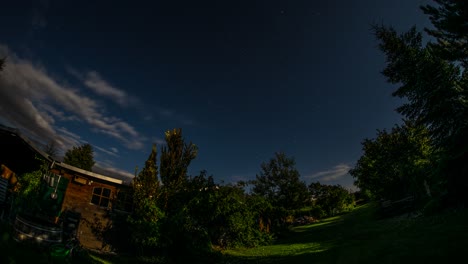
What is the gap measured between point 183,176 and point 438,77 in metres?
20.3

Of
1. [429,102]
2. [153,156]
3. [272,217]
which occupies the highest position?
[429,102]

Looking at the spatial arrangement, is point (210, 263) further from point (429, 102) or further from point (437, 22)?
point (437, 22)

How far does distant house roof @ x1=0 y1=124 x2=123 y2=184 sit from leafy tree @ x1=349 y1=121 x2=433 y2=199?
29.4m

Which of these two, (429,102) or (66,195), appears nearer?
(429,102)

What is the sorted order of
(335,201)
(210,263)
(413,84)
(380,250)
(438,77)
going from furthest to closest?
(335,201) < (413,84) < (438,77) < (210,263) < (380,250)

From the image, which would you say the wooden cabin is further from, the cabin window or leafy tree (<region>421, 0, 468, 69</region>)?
leafy tree (<region>421, 0, 468, 69</region>)

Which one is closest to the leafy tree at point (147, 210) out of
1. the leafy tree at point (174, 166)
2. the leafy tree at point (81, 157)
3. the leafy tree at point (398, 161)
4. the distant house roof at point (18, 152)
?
the leafy tree at point (174, 166)

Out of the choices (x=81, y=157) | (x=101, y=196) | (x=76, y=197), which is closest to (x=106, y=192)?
(x=101, y=196)

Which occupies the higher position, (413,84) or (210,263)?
(413,84)

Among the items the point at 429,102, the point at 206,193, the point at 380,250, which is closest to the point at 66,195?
the point at 206,193

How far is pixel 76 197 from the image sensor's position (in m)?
17.7

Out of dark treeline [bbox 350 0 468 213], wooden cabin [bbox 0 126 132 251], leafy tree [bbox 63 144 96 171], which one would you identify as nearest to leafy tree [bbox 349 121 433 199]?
dark treeline [bbox 350 0 468 213]

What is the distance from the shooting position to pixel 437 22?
13703 millimetres

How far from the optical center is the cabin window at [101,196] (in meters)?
18.3
